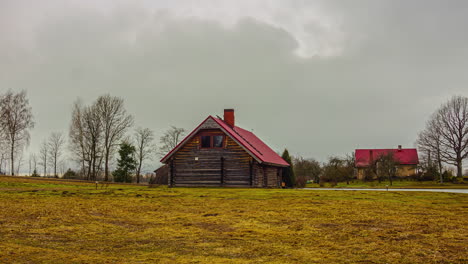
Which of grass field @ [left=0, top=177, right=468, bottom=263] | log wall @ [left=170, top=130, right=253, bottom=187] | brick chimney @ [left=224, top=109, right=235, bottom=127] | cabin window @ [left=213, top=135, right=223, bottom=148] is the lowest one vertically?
grass field @ [left=0, top=177, right=468, bottom=263]

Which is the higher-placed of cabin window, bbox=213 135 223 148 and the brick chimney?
the brick chimney

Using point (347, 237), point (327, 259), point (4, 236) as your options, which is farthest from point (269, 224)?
point (4, 236)

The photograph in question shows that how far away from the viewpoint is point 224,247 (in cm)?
980

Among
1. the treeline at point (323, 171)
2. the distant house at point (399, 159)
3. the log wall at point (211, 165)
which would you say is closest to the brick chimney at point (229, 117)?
the log wall at point (211, 165)

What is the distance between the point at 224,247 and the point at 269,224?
3984mm

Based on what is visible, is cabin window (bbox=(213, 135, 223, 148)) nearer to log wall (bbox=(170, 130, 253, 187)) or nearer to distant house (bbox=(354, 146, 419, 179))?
log wall (bbox=(170, 130, 253, 187))

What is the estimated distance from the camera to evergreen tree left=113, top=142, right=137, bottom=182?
60.8m

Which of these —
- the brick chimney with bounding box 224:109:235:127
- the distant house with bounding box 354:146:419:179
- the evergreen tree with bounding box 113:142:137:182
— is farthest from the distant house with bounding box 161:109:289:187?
the distant house with bounding box 354:146:419:179

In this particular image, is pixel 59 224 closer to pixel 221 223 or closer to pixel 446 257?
pixel 221 223

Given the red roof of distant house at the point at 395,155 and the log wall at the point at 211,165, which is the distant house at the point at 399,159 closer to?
the red roof of distant house at the point at 395,155

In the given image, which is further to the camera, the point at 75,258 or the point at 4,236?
the point at 4,236

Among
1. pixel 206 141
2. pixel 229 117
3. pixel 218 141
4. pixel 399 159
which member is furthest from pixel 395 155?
pixel 206 141

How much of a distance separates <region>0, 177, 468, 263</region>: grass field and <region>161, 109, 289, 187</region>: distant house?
18.1m

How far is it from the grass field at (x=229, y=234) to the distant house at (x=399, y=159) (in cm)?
6897
